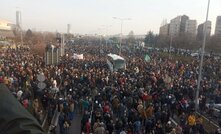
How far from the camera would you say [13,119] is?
50.4 inches

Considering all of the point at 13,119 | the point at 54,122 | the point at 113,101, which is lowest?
the point at 54,122

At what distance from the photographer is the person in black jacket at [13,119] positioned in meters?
1.27

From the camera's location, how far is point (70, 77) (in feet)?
85.3

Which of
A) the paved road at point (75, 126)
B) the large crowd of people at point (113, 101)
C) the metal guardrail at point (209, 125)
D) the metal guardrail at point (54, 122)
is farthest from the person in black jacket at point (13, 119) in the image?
the metal guardrail at point (209, 125)

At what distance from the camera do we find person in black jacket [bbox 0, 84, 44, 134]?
1272mm

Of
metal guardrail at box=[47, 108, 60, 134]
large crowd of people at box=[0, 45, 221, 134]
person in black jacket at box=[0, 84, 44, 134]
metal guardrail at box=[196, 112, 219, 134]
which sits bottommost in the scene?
metal guardrail at box=[196, 112, 219, 134]

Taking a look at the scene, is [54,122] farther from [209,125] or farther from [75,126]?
[209,125]

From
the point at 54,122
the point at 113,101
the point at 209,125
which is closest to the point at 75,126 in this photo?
the point at 54,122

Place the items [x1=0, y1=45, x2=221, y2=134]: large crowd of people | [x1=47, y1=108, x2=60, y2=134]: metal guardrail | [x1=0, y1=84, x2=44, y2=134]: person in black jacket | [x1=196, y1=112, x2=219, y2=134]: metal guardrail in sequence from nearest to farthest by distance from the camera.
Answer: [x1=0, y1=84, x2=44, y2=134]: person in black jacket
[x1=47, y1=108, x2=60, y2=134]: metal guardrail
[x1=0, y1=45, x2=221, y2=134]: large crowd of people
[x1=196, y1=112, x2=219, y2=134]: metal guardrail

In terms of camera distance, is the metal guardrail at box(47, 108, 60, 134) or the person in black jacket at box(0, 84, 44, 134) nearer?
the person in black jacket at box(0, 84, 44, 134)

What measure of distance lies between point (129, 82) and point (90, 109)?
8246mm

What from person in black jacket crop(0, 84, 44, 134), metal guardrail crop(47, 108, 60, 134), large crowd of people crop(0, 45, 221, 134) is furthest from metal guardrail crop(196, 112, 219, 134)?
person in black jacket crop(0, 84, 44, 134)

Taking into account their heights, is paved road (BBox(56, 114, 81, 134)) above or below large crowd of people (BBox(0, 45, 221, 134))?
below

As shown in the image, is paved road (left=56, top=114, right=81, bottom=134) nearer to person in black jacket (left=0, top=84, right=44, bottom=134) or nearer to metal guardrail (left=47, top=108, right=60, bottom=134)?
metal guardrail (left=47, top=108, right=60, bottom=134)
